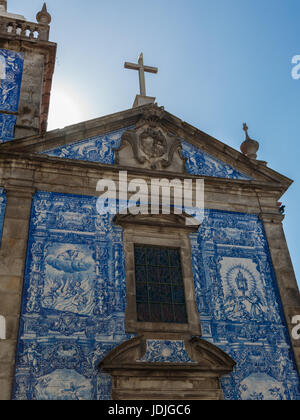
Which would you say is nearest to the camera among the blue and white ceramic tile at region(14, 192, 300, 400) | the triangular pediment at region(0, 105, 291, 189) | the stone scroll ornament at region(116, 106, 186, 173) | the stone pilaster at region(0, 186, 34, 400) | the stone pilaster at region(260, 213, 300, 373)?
the stone pilaster at region(0, 186, 34, 400)

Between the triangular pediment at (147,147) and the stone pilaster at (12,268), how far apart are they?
995 millimetres

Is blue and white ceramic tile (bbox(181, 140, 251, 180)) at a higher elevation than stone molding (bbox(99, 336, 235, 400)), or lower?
higher

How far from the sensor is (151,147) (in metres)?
10.2

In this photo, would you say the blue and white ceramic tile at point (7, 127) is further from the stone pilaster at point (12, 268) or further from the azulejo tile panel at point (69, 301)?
the azulejo tile panel at point (69, 301)

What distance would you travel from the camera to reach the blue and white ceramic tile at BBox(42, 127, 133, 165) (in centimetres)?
948

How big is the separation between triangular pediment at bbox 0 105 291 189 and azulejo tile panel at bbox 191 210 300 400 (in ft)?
4.06

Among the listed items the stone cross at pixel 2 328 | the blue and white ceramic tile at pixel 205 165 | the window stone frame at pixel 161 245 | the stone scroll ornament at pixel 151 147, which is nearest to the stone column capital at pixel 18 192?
the window stone frame at pixel 161 245

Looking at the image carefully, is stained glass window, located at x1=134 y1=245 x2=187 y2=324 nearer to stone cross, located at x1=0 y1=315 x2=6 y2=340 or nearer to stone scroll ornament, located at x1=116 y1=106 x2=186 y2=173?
stone scroll ornament, located at x1=116 y1=106 x2=186 y2=173

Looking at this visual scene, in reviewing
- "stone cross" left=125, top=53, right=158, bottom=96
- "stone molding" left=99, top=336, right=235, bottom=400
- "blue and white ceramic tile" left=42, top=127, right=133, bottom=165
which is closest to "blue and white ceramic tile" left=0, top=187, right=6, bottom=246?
"blue and white ceramic tile" left=42, top=127, right=133, bottom=165

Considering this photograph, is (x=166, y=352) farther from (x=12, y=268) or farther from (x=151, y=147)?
(x=151, y=147)

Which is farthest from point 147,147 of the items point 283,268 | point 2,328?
point 2,328

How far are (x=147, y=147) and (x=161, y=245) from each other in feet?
7.59

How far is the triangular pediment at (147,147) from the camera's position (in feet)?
31.1
